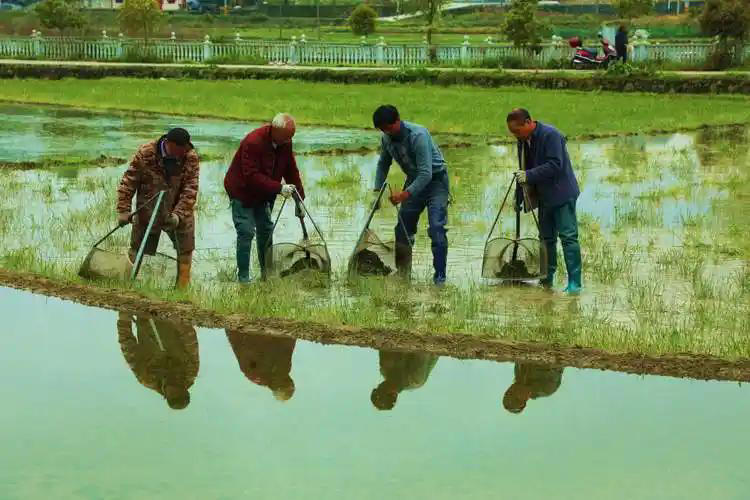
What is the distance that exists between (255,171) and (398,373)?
2.23 m

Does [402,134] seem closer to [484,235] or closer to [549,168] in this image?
[549,168]

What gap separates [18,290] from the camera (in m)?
9.23

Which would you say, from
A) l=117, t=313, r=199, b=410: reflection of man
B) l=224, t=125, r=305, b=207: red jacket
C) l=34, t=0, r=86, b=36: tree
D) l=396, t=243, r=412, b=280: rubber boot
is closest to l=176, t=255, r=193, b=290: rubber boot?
l=224, t=125, r=305, b=207: red jacket

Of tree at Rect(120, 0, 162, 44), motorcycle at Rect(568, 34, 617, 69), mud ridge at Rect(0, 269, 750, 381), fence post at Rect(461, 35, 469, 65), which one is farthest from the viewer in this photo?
tree at Rect(120, 0, 162, 44)

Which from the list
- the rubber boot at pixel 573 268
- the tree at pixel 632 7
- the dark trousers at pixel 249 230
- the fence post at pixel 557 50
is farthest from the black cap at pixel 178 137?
the tree at pixel 632 7

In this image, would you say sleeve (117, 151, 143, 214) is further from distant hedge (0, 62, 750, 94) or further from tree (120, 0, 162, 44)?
tree (120, 0, 162, 44)

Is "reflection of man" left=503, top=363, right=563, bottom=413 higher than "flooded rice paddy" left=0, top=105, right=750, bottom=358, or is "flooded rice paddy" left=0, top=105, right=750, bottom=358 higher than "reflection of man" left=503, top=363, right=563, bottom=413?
"reflection of man" left=503, top=363, right=563, bottom=413

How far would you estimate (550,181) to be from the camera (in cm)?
905

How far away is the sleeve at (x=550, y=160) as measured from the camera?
8.86m

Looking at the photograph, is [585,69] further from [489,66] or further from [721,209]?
[721,209]

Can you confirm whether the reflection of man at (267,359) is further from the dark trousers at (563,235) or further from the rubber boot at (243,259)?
the dark trousers at (563,235)

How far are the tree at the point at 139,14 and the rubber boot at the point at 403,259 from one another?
3729 centimetres

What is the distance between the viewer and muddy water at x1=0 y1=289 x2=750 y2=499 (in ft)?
17.5

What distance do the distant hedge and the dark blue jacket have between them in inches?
806
